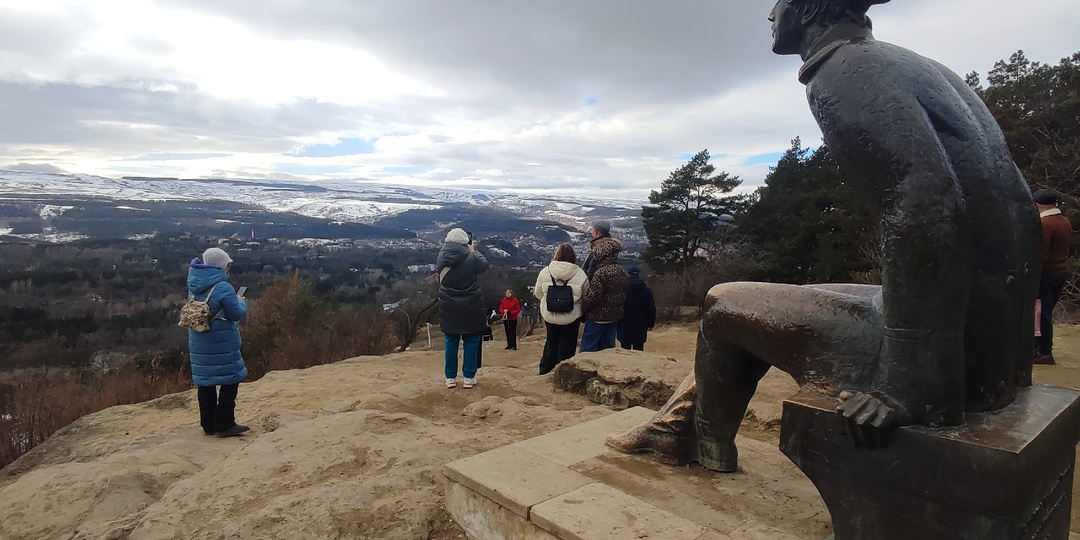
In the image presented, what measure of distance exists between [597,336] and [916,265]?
16.2ft

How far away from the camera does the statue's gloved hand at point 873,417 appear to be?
156cm

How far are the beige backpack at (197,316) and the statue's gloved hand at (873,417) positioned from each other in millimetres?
4310

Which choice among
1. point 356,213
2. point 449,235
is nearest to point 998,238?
point 449,235

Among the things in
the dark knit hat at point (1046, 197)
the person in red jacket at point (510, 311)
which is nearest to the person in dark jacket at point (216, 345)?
the dark knit hat at point (1046, 197)

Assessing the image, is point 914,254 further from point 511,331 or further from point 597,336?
point 511,331

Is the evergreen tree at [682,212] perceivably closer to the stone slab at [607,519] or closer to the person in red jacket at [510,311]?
the person in red jacket at [510,311]

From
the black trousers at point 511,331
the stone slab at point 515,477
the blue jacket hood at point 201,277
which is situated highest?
the blue jacket hood at point 201,277

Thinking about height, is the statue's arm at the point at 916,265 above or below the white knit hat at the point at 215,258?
above

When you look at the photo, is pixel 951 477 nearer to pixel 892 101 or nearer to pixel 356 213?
pixel 892 101

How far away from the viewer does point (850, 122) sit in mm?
1691

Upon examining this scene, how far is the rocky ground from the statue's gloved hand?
0.73 m

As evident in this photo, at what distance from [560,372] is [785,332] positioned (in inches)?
148

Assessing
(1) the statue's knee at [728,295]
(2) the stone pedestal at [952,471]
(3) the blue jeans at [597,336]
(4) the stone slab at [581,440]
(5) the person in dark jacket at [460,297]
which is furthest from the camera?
(3) the blue jeans at [597,336]

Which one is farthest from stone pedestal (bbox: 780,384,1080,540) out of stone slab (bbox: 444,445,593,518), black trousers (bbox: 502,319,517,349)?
black trousers (bbox: 502,319,517,349)
